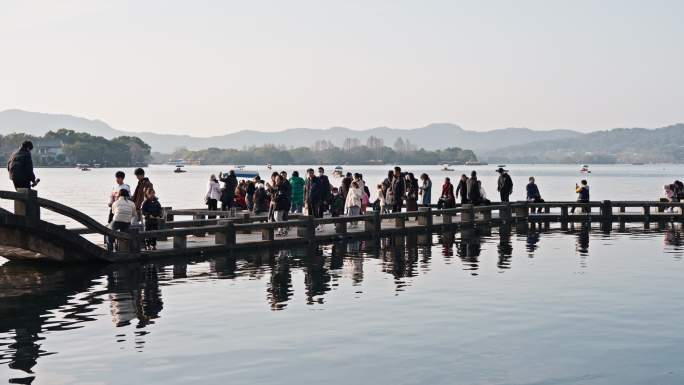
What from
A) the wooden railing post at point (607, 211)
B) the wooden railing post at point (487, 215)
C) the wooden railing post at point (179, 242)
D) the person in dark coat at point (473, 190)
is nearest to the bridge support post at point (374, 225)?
the person in dark coat at point (473, 190)

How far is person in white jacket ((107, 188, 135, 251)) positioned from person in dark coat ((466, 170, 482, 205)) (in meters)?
18.6

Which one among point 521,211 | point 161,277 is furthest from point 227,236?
point 521,211

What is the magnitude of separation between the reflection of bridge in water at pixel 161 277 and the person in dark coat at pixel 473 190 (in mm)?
5689

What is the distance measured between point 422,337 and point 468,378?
8.46ft

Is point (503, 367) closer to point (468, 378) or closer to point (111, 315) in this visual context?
point (468, 378)

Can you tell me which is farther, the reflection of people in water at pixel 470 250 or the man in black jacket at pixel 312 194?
the man in black jacket at pixel 312 194

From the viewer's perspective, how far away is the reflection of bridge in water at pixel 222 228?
21531 mm

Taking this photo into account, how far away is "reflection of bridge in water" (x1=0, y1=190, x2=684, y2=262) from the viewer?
21.5 metres

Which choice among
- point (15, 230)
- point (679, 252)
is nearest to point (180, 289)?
point (15, 230)

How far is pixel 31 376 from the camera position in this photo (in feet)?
37.7

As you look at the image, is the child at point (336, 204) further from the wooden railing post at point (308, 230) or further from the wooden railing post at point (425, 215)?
the wooden railing post at point (425, 215)

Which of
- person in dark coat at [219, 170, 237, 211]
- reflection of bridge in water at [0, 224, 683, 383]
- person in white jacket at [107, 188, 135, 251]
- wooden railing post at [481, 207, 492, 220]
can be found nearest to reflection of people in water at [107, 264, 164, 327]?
reflection of bridge in water at [0, 224, 683, 383]

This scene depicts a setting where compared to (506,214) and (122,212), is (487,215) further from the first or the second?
(122,212)

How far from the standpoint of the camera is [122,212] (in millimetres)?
22531
